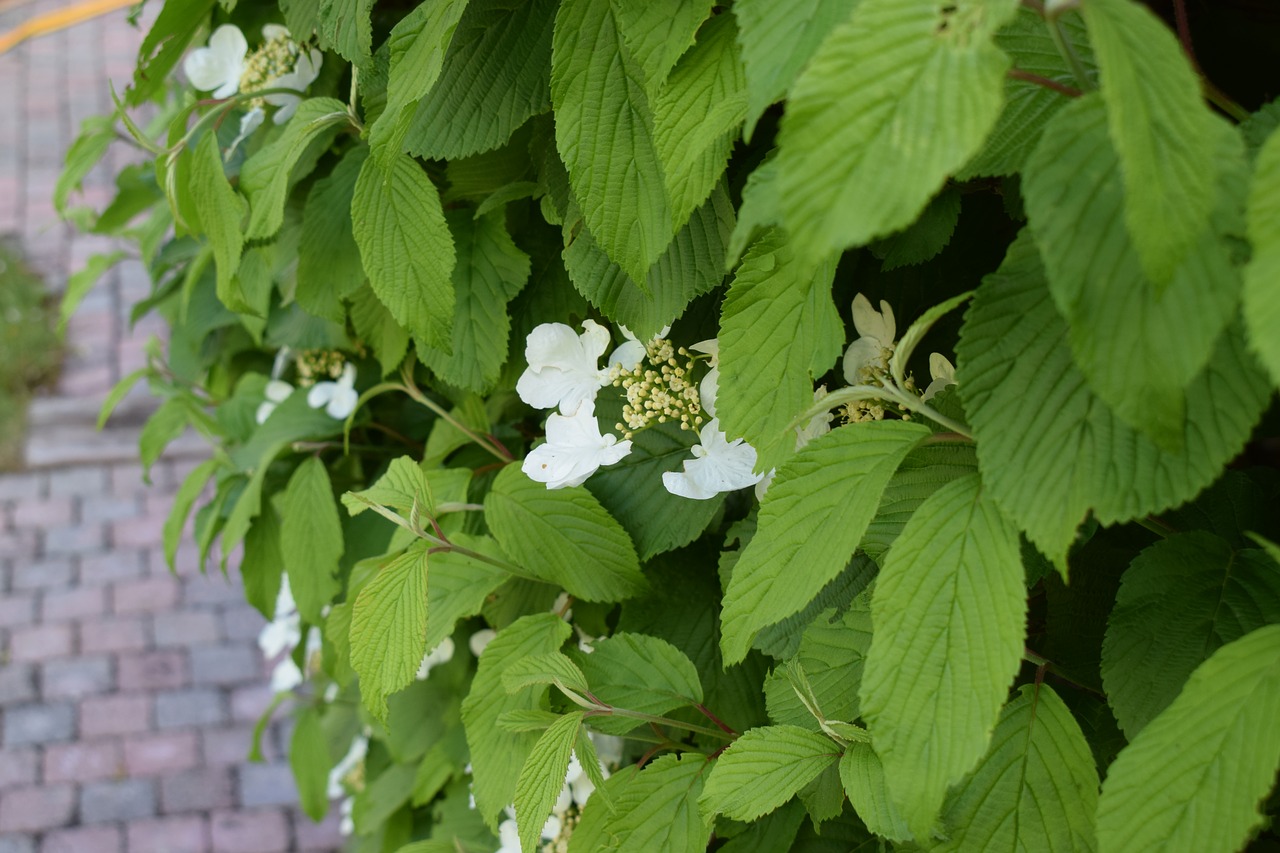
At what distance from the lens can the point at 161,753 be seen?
3.50 metres

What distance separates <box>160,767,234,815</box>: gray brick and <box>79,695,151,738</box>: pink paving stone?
0.26 metres

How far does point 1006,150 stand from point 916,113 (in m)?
0.20

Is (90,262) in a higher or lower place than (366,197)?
lower

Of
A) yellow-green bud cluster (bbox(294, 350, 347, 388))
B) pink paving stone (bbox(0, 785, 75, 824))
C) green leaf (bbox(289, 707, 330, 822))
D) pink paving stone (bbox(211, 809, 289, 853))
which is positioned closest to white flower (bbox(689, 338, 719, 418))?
yellow-green bud cluster (bbox(294, 350, 347, 388))

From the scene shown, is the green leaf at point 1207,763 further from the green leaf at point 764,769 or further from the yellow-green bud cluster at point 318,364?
the yellow-green bud cluster at point 318,364

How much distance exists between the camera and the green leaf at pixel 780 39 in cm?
70

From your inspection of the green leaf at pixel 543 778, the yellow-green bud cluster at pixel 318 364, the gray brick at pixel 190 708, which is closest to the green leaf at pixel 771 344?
the green leaf at pixel 543 778

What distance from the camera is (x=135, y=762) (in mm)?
3449

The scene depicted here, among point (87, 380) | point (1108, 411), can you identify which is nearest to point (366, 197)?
point (1108, 411)

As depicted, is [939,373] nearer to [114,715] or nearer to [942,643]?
[942,643]

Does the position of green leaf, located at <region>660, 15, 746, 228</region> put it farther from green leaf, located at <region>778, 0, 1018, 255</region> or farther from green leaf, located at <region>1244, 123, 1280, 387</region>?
green leaf, located at <region>1244, 123, 1280, 387</region>

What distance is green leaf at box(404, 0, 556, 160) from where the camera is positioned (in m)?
1.07

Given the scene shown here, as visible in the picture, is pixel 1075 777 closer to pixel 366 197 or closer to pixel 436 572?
pixel 436 572

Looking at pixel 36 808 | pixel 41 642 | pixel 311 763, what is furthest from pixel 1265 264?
pixel 41 642
